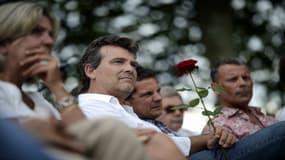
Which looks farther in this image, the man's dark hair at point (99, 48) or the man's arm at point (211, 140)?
the man's dark hair at point (99, 48)

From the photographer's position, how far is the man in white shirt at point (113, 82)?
435 cm

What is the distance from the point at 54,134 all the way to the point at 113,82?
218cm

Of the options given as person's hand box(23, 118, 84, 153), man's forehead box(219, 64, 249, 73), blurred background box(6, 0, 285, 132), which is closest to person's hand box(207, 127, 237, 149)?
man's forehead box(219, 64, 249, 73)

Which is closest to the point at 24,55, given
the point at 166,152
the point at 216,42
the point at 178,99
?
the point at 166,152

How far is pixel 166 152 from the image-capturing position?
3.44 metres

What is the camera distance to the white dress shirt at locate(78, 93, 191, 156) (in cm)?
420

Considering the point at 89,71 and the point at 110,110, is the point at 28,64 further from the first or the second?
the point at 89,71

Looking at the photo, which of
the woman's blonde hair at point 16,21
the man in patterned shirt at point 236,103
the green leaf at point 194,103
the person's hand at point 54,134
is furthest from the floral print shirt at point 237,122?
the person's hand at point 54,134

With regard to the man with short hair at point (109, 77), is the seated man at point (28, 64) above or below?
above

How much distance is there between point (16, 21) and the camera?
10.9ft

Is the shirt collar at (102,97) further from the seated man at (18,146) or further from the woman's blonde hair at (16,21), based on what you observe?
the seated man at (18,146)

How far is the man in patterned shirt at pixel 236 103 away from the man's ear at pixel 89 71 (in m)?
0.84

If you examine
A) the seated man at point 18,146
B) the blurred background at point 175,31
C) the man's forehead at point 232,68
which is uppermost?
the seated man at point 18,146

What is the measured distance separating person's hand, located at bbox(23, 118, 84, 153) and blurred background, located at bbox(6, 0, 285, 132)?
398 inches
